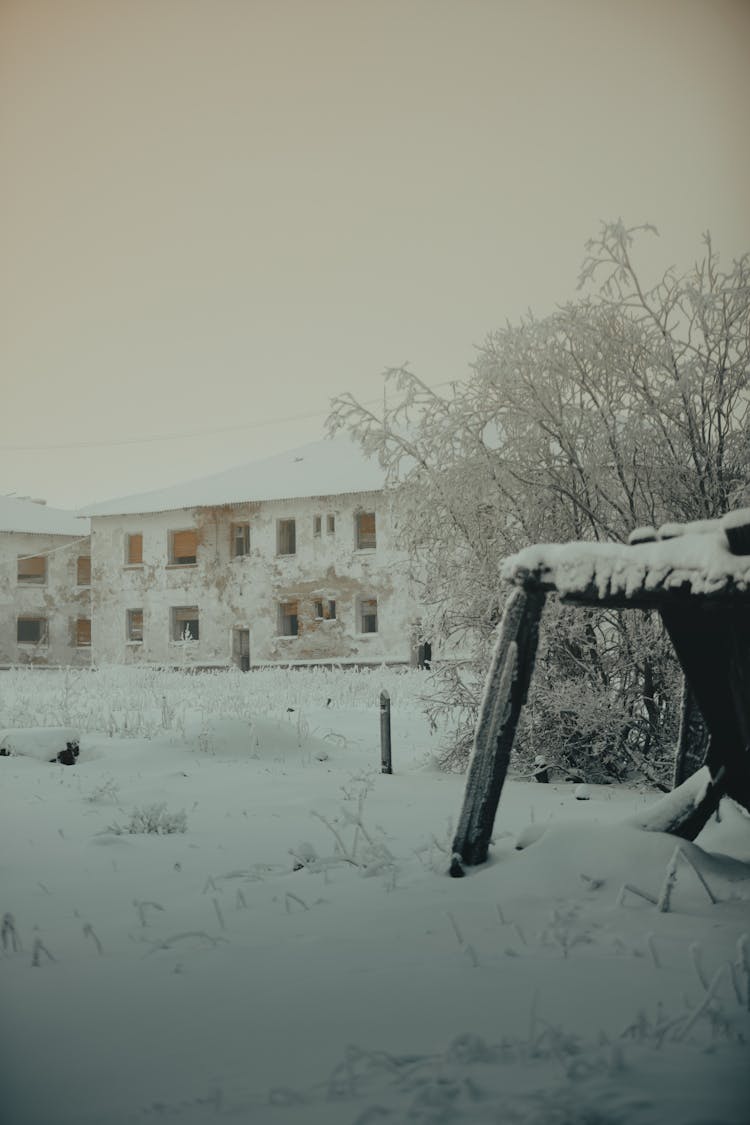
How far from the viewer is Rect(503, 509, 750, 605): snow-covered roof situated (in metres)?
2.62

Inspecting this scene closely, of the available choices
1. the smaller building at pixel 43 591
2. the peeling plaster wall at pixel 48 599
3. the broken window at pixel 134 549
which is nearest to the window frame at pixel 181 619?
the broken window at pixel 134 549

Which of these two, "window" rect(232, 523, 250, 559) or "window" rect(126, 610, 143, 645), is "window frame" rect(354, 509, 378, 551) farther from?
"window" rect(126, 610, 143, 645)

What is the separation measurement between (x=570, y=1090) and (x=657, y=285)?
612 cm

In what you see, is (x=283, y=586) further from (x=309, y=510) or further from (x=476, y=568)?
(x=476, y=568)

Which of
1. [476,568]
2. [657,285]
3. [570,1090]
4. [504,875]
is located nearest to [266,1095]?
[570,1090]

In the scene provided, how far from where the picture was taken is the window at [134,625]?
3259 cm

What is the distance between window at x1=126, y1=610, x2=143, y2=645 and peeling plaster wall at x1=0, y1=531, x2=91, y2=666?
3357mm

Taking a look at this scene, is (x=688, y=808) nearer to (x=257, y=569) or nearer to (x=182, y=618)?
(x=257, y=569)

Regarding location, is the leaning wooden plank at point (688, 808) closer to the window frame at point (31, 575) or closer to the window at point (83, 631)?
the window frame at point (31, 575)

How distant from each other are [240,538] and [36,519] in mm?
9810

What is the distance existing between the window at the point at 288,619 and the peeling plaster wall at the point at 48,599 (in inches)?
361

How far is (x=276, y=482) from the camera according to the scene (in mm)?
31188

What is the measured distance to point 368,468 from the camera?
30.1m

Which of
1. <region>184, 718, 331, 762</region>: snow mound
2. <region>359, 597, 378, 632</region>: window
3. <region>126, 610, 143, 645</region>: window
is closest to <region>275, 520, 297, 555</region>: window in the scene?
<region>359, 597, 378, 632</region>: window
